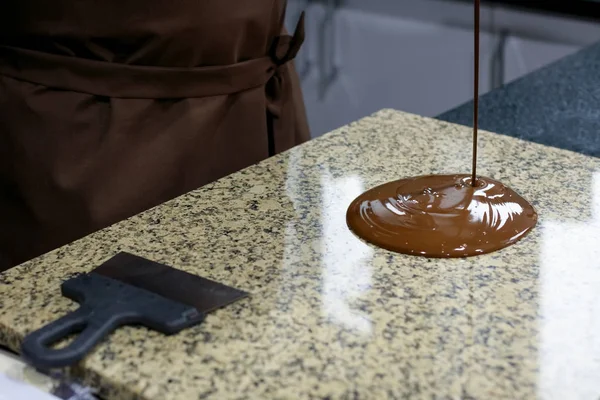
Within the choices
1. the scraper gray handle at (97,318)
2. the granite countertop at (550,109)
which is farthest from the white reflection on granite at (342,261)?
the granite countertop at (550,109)

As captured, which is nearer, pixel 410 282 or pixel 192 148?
pixel 410 282

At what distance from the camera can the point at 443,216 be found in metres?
0.85

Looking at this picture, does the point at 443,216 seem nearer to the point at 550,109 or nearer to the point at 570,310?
the point at 570,310

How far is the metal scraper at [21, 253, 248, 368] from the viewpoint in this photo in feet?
2.21

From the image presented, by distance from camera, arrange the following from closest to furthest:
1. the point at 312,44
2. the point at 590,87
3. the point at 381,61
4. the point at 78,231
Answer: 1. the point at 78,231
2. the point at 590,87
3. the point at 381,61
4. the point at 312,44

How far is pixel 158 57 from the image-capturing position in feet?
3.84

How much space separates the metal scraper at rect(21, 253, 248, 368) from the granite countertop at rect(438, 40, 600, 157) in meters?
0.69

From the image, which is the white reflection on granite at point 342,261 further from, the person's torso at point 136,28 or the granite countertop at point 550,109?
the granite countertop at point 550,109

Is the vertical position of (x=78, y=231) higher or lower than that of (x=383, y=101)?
higher

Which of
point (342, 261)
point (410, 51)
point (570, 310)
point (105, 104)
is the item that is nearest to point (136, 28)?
point (105, 104)

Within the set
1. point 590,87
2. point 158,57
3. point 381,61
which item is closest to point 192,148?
point 158,57

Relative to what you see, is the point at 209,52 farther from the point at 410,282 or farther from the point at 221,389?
the point at 221,389

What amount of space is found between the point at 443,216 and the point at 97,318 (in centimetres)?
36

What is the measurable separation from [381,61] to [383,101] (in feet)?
0.47
